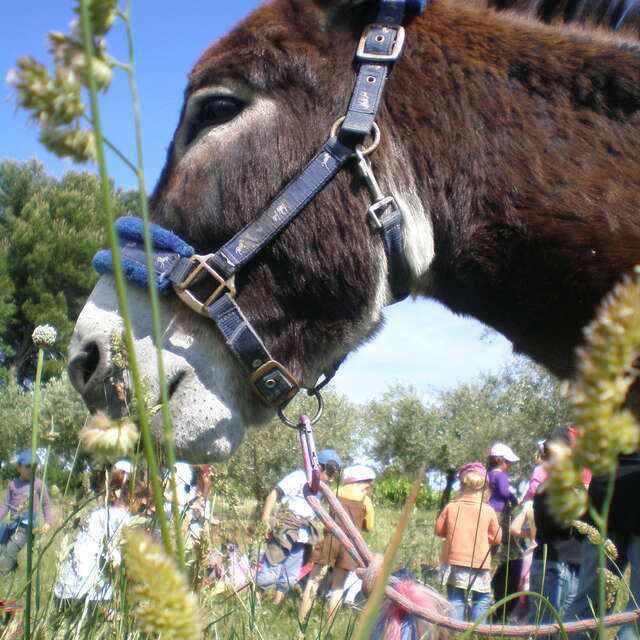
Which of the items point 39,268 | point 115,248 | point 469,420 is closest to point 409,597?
point 115,248

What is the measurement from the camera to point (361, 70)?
2117 millimetres

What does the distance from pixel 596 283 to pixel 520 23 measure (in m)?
1.09

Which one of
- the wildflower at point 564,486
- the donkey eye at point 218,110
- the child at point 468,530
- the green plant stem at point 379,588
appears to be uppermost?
the donkey eye at point 218,110

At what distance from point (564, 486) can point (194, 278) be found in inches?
67.2

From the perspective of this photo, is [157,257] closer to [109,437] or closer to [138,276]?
[138,276]

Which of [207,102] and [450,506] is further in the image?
[450,506]

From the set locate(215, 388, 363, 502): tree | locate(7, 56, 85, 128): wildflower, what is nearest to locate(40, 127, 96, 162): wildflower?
locate(7, 56, 85, 128): wildflower

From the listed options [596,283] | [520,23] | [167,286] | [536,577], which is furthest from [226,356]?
[536,577]

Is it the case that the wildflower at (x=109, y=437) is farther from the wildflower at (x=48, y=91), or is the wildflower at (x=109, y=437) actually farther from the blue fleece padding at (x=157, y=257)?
the blue fleece padding at (x=157, y=257)

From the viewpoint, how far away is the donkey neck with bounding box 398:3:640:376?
1829 mm

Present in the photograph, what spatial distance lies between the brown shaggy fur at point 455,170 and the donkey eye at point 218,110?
6 cm

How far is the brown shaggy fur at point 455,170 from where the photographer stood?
1.87 meters

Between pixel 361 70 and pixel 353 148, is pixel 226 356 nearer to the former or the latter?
pixel 353 148

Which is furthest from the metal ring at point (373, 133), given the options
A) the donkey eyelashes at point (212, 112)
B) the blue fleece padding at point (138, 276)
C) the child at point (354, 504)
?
the child at point (354, 504)
